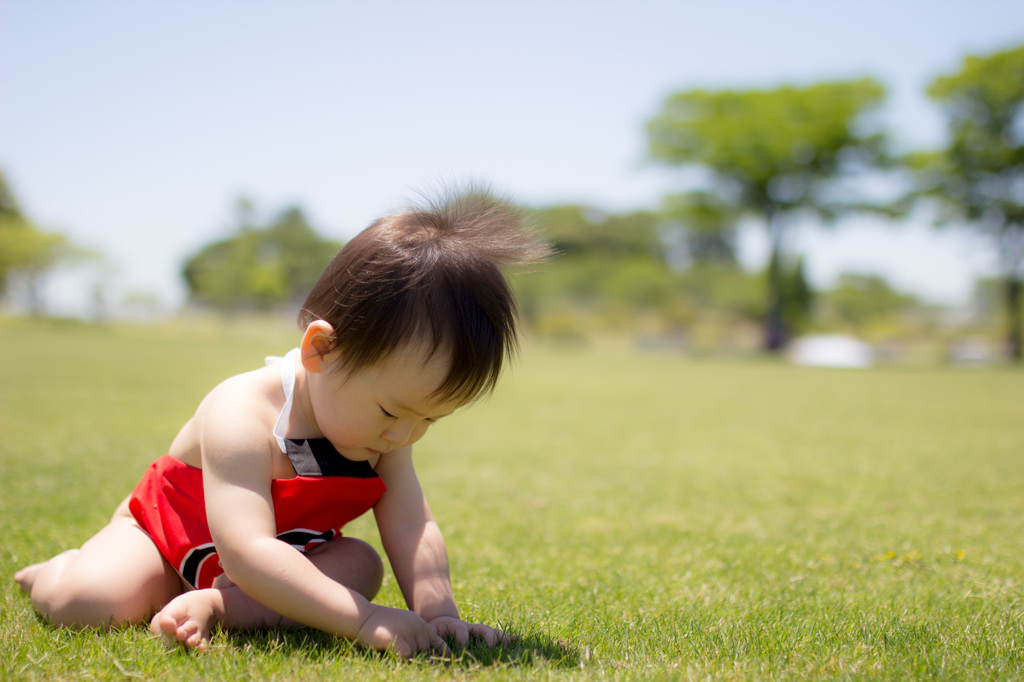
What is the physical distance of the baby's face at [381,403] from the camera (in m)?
1.72

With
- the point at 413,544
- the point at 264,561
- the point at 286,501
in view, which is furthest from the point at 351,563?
the point at 264,561

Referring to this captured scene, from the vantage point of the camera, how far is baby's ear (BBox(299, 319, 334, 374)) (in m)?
1.78

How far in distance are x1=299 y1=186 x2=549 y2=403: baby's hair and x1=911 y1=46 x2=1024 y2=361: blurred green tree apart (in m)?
32.3

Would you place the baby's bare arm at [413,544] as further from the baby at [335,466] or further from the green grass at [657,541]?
the green grass at [657,541]

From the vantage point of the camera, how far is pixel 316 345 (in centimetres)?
182

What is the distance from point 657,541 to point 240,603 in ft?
6.25

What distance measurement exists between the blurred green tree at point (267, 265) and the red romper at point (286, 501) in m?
58.4

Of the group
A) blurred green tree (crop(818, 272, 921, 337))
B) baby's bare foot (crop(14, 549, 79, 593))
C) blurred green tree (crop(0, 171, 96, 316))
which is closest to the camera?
baby's bare foot (crop(14, 549, 79, 593))

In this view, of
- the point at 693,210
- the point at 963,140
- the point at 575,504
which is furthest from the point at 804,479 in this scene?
the point at 693,210

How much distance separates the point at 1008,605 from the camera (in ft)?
7.64

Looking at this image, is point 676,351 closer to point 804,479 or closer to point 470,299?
point 804,479

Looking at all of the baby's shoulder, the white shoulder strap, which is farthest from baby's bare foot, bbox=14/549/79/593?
the white shoulder strap

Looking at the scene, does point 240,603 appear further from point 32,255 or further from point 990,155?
point 32,255

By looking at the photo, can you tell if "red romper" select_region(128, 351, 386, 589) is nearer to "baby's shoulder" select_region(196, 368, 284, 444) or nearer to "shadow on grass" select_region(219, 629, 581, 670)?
"baby's shoulder" select_region(196, 368, 284, 444)
